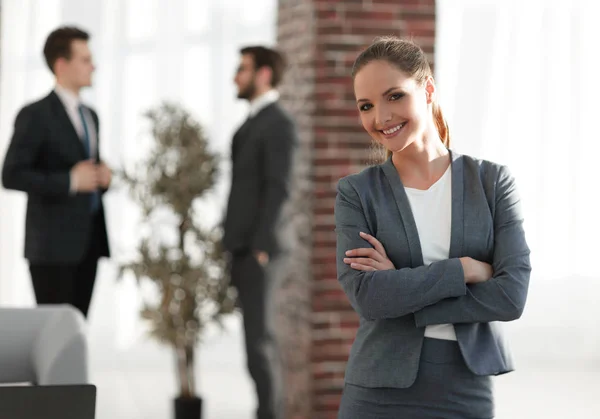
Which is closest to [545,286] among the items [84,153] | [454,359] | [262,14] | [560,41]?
[560,41]

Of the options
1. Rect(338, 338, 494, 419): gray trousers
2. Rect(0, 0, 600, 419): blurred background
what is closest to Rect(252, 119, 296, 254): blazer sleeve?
Rect(0, 0, 600, 419): blurred background

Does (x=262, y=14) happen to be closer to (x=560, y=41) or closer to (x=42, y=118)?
→ (x=560, y=41)

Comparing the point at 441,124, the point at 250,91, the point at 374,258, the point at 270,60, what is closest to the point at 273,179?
the point at 250,91

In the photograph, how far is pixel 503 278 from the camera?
215cm

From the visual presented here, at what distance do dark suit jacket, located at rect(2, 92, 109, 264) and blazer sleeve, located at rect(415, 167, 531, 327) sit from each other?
8.35ft

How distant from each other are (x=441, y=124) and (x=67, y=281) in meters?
2.51

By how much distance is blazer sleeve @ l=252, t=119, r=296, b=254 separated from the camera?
447 cm

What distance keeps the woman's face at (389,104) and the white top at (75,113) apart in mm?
2546

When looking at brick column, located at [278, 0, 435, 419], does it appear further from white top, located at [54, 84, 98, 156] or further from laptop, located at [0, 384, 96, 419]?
laptop, located at [0, 384, 96, 419]

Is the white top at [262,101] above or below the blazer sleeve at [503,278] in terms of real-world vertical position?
above

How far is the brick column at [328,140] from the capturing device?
470cm

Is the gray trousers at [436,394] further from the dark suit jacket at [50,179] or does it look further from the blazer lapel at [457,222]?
the dark suit jacket at [50,179]

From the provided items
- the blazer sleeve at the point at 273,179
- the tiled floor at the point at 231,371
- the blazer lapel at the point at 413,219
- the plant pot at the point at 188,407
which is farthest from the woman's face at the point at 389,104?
the tiled floor at the point at 231,371

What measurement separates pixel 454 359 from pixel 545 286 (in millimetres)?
5834
